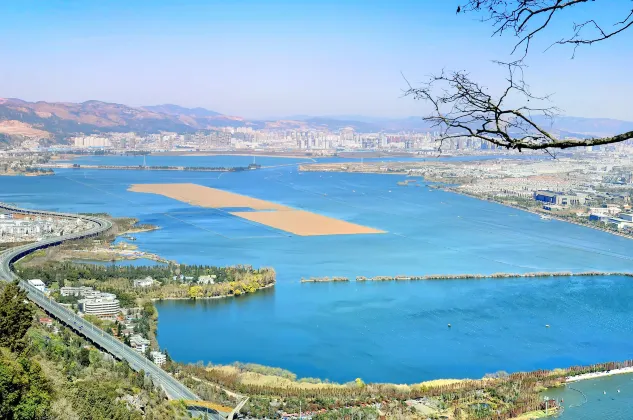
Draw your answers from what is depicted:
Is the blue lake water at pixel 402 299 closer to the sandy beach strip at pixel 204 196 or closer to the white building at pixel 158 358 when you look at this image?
the white building at pixel 158 358

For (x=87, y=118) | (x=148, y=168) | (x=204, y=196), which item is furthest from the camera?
(x=87, y=118)

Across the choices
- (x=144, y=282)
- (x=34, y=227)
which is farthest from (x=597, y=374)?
(x=34, y=227)

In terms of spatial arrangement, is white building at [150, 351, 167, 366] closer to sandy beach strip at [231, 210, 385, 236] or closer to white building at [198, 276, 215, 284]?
white building at [198, 276, 215, 284]

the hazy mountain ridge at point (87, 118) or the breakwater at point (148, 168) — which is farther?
the hazy mountain ridge at point (87, 118)

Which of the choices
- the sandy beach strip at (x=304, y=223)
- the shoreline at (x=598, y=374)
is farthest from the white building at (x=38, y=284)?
the shoreline at (x=598, y=374)

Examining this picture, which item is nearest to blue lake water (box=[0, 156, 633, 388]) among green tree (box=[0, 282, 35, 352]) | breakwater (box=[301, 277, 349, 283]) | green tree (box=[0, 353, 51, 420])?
breakwater (box=[301, 277, 349, 283])

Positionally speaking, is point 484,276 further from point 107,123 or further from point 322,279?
point 107,123
